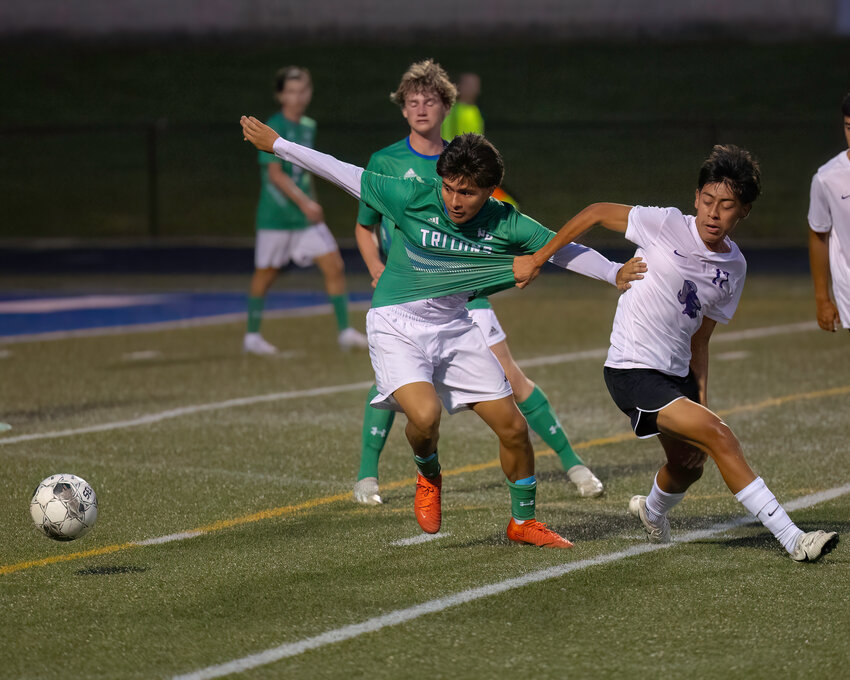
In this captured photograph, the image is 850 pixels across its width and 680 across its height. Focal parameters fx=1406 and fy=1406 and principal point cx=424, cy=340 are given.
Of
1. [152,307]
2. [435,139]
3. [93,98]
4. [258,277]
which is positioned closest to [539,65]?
[93,98]

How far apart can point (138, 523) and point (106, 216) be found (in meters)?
21.9

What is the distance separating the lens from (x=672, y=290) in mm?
5781

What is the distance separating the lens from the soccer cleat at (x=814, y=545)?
5641mm

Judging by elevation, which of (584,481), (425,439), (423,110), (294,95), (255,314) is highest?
(423,110)

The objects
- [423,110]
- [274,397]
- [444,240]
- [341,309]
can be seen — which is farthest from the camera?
[341,309]

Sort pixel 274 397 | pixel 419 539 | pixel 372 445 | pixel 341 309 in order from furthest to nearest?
pixel 341 309 < pixel 274 397 < pixel 372 445 < pixel 419 539

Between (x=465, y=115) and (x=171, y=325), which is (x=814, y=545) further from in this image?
(x=465, y=115)

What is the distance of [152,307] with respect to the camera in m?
16.5

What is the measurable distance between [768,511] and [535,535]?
1.04 meters

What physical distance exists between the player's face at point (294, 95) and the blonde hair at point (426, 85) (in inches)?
189

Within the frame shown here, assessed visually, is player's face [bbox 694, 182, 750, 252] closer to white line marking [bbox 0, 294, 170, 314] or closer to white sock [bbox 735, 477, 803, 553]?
white sock [bbox 735, 477, 803, 553]

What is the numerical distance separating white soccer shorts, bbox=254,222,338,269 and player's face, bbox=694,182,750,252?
24.2ft

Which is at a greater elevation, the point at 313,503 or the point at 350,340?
the point at 313,503

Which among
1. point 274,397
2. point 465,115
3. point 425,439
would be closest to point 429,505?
point 425,439
